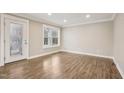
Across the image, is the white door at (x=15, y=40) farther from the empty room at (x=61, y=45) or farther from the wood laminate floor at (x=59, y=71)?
the wood laminate floor at (x=59, y=71)

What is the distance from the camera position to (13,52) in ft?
15.2

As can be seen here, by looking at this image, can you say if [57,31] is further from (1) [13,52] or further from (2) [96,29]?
(1) [13,52]

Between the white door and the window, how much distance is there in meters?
1.75

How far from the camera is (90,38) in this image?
6516 millimetres

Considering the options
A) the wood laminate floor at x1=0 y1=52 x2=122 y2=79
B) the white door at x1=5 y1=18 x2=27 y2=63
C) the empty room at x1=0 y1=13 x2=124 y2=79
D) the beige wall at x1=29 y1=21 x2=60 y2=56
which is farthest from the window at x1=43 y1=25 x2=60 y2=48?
the wood laminate floor at x1=0 y1=52 x2=122 y2=79

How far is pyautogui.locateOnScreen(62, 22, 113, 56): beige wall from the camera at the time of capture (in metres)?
5.66

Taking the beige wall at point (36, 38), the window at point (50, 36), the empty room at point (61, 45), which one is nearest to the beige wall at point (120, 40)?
the empty room at point (61, 45)

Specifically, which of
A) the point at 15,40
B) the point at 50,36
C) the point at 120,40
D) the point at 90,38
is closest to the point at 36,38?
the point at 15,40

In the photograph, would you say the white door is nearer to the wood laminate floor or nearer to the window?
the wood laminate floor

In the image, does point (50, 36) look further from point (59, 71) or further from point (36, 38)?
point (59, 71)
